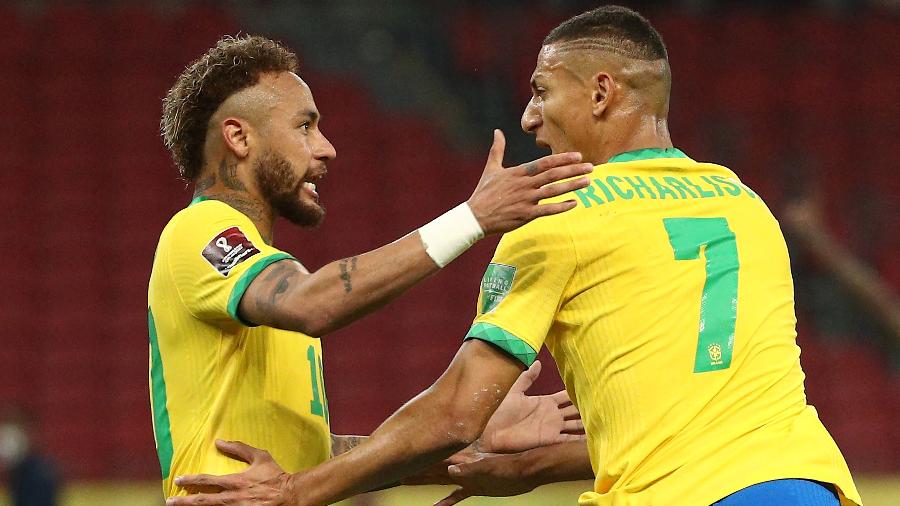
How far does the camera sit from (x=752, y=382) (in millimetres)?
3066

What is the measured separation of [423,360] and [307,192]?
8926mm

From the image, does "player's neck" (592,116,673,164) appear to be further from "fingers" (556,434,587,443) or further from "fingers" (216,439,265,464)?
"fingers" (216,439,265,464)

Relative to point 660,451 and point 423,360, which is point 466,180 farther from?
point 660,451

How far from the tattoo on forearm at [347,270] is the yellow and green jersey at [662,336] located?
34 centimetres

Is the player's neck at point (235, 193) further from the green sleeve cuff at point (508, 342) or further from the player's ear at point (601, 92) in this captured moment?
the player's ear at point (601, 92)

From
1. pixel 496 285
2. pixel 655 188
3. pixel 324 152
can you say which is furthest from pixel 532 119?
pixel 324 152

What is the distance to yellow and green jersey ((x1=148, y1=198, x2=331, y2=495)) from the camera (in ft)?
11.2

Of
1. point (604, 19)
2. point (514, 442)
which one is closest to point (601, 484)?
point (514, 442)

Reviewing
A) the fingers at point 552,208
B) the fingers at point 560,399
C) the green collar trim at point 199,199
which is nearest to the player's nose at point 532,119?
the fingers at point 552,208

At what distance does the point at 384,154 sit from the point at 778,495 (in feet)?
37.3

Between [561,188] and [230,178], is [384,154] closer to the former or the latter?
[230,178]

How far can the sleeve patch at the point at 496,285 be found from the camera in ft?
10.4

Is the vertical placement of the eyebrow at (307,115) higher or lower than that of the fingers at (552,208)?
higher

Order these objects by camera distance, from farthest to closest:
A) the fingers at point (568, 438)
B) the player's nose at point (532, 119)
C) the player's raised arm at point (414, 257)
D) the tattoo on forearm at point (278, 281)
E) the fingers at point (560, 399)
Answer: the fingers at point (560, 399) < the fingers at point (568, 438) < the player's nose at point (532, 119) < the tattoo on forearm at point (278, 281) < the player's raised arm at point (414, 257)
